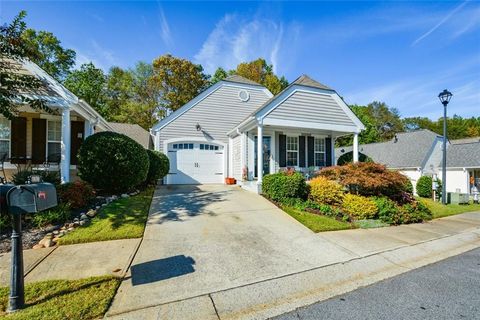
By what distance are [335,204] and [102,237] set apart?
279 inches

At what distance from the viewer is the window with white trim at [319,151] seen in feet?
44.3

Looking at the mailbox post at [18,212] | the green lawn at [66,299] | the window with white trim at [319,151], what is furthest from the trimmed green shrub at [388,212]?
the mailbox post at [18,212]

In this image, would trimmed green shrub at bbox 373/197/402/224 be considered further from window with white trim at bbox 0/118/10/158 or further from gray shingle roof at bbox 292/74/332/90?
window with white trim at bbox 0/118/10/158

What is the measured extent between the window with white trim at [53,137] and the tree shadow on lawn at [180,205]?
17.2ft

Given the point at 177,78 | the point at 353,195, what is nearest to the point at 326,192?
the point at 353,195

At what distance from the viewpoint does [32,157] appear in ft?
33.3

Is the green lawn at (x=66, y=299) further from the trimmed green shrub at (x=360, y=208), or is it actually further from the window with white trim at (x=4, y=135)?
the window with white trim at (x=4, y=135)

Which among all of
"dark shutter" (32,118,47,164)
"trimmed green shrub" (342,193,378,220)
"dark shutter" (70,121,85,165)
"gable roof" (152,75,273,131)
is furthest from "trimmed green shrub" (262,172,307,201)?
"dark shutter" (32,118,47,164)

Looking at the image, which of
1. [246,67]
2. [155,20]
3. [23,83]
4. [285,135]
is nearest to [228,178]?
[285,135]

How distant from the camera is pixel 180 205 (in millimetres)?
7879

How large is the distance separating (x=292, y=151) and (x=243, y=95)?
4590 mm

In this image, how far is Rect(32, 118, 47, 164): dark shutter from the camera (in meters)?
10.2

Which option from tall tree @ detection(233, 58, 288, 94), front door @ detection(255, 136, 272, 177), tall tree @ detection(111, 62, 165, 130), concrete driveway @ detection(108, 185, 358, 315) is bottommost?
concrete driveway @ detection(108, 185, 358, 315)

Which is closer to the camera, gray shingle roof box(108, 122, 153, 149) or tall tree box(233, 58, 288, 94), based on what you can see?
gray shingle roof box(108, 122, 153, 149)
